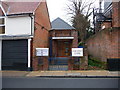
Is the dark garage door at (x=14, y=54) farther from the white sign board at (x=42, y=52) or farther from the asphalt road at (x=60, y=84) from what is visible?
the asphalt road at (x=60, y=84)

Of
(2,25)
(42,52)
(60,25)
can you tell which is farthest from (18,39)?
(60,25)

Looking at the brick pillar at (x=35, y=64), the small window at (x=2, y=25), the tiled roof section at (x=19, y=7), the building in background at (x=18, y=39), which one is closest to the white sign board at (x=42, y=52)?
the building in background at (x=18, y=39)

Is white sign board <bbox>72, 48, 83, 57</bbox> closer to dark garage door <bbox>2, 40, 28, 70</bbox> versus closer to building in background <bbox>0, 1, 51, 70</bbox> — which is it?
building in background <bbox>0, 1, 51, 70</bbox>

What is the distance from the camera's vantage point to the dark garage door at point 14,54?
1227 cm

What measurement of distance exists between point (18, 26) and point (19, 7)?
2.39m

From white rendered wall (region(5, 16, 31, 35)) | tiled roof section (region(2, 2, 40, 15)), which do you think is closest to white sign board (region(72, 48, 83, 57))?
white rendered wall (region(5, 16, 31, 35))

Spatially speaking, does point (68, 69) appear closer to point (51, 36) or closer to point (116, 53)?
point (116, 53)

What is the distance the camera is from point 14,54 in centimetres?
1255

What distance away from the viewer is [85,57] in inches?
485

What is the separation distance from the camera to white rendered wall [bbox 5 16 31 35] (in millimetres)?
12336

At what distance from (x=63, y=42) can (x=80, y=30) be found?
10.9m

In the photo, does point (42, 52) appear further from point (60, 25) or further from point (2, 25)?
point (60, 25)

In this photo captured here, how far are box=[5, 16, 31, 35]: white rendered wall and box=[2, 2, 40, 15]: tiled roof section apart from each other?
0.72 metres

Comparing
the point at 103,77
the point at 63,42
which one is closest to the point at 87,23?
the point at 63,42
